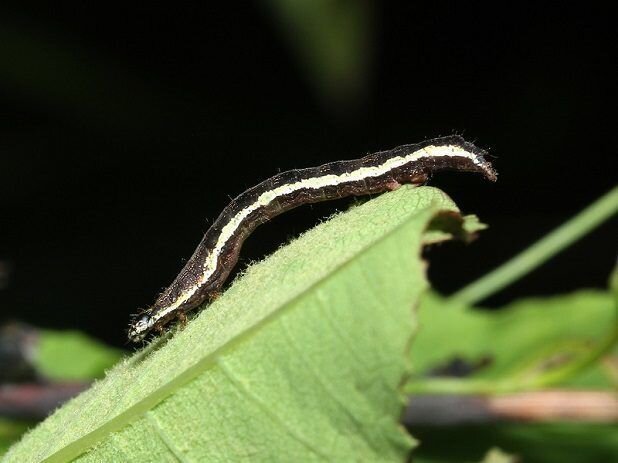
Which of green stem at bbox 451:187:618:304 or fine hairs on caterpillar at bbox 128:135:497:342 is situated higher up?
green stem at bbox 451:187:618:304

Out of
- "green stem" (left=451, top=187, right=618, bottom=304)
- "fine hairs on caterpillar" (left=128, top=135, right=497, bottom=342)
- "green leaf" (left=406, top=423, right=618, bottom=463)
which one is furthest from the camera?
"green leaf" (left=406, top=423, right=618, bottom=463)

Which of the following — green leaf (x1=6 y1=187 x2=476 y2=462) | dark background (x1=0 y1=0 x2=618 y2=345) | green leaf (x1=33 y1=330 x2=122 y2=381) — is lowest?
green leaf (x1=6 y1=187 x2=476 y2=462)

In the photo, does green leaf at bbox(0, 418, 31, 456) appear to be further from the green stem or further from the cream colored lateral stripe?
the green stem

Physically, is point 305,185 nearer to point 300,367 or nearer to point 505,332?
point 300,367

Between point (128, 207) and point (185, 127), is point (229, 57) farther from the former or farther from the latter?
point (128, 207)

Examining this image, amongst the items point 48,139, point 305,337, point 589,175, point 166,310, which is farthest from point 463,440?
point 48,139

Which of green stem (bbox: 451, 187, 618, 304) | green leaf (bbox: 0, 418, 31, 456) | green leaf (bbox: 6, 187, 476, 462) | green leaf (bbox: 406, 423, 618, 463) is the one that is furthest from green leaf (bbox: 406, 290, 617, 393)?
green leaf (bbox: 6, 187, 476, 462)

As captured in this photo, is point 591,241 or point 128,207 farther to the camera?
point 128,207

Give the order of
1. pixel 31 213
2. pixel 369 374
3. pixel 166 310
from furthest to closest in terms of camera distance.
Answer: pixel 31 213, pixel 166 310, pixel 369 374
